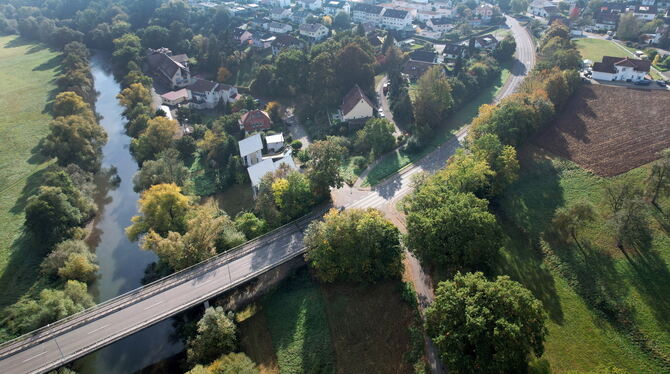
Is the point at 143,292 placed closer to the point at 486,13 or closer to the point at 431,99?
the point at 431,99

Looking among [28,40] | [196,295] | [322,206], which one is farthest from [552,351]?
[28,40]

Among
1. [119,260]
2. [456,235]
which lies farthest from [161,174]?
[456,235]

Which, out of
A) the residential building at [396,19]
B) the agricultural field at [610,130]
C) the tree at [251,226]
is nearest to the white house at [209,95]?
the tree at [251,226]

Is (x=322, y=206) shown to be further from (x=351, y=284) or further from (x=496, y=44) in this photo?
(x=496, y=44)

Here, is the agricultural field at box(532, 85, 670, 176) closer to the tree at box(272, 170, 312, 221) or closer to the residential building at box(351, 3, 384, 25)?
the tree at box(272, 170, 312, 221)

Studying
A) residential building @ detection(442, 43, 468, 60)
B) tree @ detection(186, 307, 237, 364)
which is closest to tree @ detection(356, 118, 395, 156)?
tree @ detection(186, 307, 237, 364)
